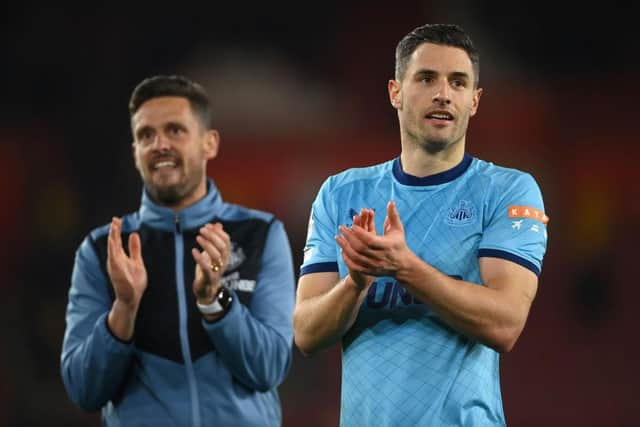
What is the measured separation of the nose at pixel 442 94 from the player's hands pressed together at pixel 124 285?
1.17 metres

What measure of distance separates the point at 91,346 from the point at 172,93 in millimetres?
961

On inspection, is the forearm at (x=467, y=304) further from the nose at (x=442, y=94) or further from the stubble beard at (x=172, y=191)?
the stubble beard at (x=172, y=191)

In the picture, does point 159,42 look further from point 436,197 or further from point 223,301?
point 436,197

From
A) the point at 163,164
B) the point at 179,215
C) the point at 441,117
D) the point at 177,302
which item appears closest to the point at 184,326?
the point at 177,302

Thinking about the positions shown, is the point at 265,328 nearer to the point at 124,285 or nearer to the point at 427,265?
the point at 124,285

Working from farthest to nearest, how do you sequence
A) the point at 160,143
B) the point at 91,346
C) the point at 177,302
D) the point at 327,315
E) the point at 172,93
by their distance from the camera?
the point at 172,93, the point at 160,143, the point at 177,302, the point at 91,346, the point at 327,315

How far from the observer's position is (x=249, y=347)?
2.86 m

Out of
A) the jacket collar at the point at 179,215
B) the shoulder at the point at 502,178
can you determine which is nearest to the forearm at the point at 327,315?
the shoulder at the point at 502,178

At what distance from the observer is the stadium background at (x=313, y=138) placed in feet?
20.9

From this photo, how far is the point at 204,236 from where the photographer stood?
287 centimetres

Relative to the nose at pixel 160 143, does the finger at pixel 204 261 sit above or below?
below

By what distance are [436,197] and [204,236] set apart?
2.96ft

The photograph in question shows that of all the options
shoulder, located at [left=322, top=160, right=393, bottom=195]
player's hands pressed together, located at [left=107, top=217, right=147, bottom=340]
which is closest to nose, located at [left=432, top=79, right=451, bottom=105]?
shoulder, located at [left=322, top=160, right=393, bottom=195]

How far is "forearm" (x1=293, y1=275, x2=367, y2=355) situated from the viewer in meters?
2.06
